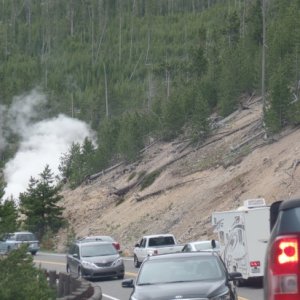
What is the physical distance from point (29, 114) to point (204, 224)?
6899 cm

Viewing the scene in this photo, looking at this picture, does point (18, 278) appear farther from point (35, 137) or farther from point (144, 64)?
point (144, 64)

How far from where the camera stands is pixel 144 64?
425ft

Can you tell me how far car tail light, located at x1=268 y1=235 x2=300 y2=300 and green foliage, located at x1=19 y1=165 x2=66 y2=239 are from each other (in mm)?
63774

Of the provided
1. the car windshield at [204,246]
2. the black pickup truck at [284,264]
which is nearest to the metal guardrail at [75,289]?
the car windshield at [204,246]

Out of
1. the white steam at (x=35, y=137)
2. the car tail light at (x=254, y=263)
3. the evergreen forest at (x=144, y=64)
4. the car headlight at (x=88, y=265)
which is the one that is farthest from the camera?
the white steam at (x=35, y=137)

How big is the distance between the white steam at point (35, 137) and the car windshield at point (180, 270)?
262ft

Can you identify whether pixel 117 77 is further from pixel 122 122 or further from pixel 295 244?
pixel 295 244

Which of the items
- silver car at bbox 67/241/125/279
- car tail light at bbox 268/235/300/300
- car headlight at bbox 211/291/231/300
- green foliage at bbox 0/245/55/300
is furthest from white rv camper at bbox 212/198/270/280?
car tail light at bbox 268/235/300/300

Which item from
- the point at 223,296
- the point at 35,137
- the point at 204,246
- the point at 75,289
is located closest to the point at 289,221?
the point at 223,296

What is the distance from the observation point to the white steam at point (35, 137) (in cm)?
10069

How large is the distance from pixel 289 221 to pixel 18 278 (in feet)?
27.5

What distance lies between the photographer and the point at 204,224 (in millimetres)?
52188

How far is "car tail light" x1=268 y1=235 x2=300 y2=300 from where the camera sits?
22.8ft

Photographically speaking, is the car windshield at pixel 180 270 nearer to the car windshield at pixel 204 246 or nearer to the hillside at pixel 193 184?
the car windshield at pixel 204 246
